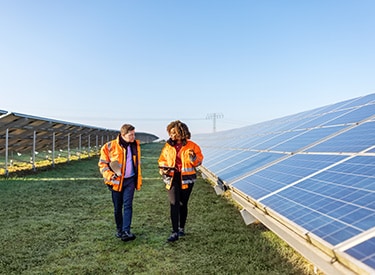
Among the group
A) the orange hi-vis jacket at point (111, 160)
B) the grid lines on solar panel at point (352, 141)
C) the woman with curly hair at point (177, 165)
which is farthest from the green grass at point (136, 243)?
the grid lines on solar panel at point (352, 141)

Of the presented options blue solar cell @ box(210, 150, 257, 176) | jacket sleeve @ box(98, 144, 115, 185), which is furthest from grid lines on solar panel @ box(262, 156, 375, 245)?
blue solar cell @ box(210, 150, 257, 176)

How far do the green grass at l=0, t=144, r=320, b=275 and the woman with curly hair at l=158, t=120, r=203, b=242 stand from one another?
0.55m

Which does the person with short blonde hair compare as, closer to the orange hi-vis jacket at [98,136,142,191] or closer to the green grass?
the orange hi-vis jacket at [98,136,142,191]

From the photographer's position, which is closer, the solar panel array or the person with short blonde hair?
the solar panel array

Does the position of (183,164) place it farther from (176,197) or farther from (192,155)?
(176,197)

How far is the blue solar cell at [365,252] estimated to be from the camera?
2.26 meters

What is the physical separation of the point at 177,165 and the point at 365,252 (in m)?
3.49

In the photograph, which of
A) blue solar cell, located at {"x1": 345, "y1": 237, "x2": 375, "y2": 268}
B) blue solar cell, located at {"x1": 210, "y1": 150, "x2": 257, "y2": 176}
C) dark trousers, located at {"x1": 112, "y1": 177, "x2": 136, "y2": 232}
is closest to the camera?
blue solar cell, located at {"x1": 345, "y1": 237, "x2": 375, "y2": 268}

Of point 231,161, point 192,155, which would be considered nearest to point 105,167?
point 192,155

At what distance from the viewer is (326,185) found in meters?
3.89

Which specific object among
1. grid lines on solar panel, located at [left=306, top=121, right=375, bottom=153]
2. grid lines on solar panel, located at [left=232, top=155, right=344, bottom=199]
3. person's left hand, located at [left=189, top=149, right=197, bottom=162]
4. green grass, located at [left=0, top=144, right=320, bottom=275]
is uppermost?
grid lines on solar panel, located at [left=306, top=121, right=375, bottom=153]

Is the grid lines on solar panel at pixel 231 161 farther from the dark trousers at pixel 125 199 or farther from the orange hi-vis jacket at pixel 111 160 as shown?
the orange hi-vis jacket at pixel 111 160

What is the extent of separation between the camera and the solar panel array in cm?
270

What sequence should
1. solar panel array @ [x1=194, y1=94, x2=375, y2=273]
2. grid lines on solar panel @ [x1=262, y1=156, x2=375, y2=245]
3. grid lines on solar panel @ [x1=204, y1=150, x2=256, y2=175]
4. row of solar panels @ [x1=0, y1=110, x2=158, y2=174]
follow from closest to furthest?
1. solar panel array @ [x1=194, y1=94, x2=375, y2=273]
2. grid lines on solar panel @ [x1=262, y1=156, x2=375, y2=245]
3. grid lines on solar panel @ [x1=204, y1=150, x2=256, y2=175]
4. row of solar panels @ [x1=0, y1=110, x2=158, y2=174]
